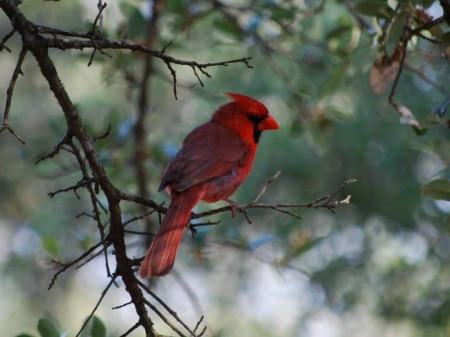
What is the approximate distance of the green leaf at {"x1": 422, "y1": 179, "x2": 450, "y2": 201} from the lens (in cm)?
197

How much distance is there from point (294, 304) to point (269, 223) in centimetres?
79

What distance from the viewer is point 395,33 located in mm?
2195

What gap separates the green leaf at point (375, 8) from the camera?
2.35 meters

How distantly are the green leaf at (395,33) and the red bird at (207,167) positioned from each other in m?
0.76

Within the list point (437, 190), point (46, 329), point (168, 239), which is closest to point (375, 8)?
point (437, 190)

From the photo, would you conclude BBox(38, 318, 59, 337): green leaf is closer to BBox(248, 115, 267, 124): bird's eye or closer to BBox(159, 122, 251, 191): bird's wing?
BBox(159, 122, 251, 191): bird's wing

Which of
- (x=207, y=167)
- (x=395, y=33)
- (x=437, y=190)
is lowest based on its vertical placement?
(x=437, y=190)

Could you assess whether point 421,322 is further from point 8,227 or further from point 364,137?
point 8,227

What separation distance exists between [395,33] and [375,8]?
0.20 metres

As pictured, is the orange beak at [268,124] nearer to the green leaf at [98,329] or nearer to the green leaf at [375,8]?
the green leaf at [375,8]

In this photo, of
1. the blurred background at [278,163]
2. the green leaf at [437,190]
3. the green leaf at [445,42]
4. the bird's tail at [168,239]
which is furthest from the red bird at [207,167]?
the green leaf at [445,42]

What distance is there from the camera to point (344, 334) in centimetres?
546

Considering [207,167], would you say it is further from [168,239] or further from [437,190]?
[437,190]

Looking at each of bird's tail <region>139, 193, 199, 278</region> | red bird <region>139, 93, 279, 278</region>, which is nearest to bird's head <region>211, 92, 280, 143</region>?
red bird <region>139, 93, 279, 278</region>
